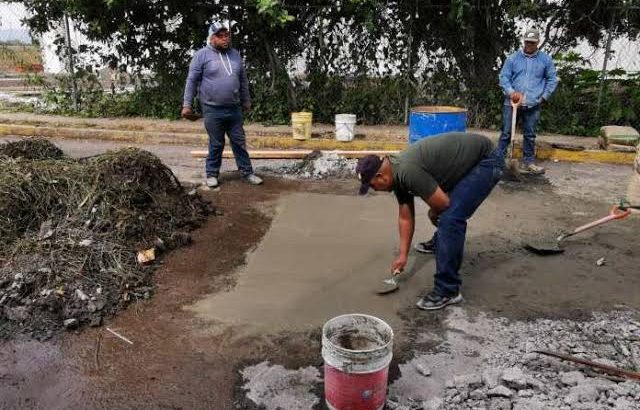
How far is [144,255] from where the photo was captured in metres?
4.61

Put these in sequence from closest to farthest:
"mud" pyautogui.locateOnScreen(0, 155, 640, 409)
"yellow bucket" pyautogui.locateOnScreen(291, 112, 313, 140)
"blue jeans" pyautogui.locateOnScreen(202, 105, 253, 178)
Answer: "mud" pyautogui.locateOnScreen(0, 155, 640, 409) < "blue jeans" pyautogui.locateOnScreen(202, 105, 253, 178) < "yellow bucket" pyautogui.locateOnScreen(291, 112, 313, 140)

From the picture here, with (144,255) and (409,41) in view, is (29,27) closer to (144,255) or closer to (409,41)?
(409,41)

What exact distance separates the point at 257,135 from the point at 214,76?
316cm

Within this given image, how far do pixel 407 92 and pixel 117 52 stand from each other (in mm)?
5969

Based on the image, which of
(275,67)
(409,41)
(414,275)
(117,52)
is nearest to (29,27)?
(117,52)

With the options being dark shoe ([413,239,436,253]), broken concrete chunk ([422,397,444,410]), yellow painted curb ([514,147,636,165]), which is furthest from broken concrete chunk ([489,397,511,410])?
yellow painted curb ([514,147,636,165])

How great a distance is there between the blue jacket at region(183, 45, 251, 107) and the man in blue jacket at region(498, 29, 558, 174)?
12.0 ft

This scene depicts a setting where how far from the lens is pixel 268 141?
30.5ft

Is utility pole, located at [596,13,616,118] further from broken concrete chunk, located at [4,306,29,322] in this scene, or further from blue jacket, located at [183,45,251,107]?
broken concrete chunk, located at [4,306,29,322]

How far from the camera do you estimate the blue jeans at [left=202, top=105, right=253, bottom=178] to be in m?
6.54

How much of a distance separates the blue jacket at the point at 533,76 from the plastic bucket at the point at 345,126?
2.52 meters

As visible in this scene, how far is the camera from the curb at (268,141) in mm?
8180

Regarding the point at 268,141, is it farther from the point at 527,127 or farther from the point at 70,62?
the point at 70,62

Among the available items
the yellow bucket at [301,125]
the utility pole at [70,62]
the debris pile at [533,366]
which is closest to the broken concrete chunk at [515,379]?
the debris pile at [533,366]
